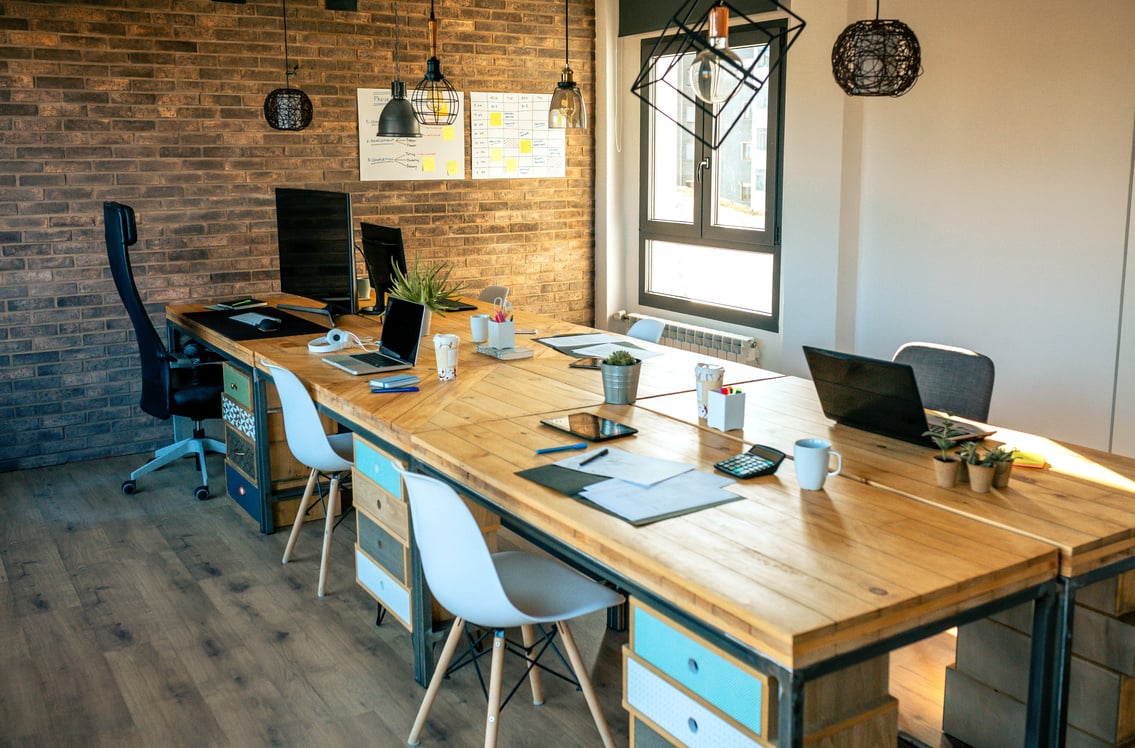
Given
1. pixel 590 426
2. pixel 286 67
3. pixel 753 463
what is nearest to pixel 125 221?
pixel 286 67

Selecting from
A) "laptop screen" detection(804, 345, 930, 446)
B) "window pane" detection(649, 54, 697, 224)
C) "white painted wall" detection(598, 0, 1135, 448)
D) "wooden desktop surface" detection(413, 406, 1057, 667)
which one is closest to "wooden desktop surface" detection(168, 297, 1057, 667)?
"wooden desktop surface" detection(413, 406, 1057, 667)

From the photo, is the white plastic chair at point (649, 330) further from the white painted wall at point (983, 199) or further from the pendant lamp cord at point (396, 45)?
the pendant lamp cord at point (396, 45)

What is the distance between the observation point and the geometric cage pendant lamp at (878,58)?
131 inches

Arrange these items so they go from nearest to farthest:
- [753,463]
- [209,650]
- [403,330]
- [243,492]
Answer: [753,463] → [209,650] → [403,330] → [243,492]

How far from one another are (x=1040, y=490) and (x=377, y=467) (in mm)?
1922

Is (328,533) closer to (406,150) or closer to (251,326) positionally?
(251,326)

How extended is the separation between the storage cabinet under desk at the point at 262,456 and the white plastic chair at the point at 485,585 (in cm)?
189

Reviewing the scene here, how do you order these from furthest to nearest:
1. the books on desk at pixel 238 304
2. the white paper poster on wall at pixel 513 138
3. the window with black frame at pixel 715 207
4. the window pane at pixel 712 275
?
1. the white paper poster on wall at pixel 513 138
2. the window pane at pixel 712 275
3. the window with black frame at pixel 715 207
4. the books on desk at pixel 238 304

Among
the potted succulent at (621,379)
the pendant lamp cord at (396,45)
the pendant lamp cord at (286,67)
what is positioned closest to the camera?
the potted succulent at (621,379)

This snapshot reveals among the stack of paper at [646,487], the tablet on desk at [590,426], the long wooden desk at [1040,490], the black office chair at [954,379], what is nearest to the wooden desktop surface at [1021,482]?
the long wooden desk at [1040,490]

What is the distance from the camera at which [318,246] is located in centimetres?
495

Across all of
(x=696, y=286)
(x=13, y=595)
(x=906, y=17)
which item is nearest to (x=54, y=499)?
(x=13, y=595)

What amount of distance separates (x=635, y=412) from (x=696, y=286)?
3.60m

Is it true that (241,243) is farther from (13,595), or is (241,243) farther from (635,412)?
(635,412)
